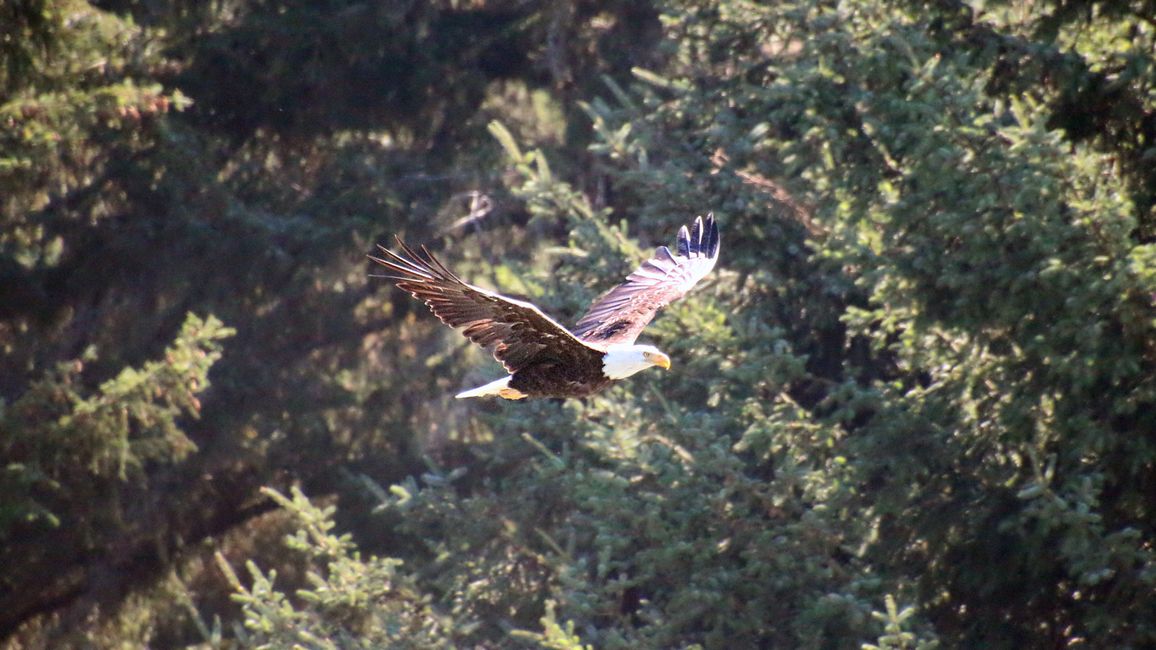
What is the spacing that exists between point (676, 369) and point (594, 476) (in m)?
0.91

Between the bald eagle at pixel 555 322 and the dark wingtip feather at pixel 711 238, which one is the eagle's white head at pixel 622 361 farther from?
the dark wingtip feather at pixel 711 238

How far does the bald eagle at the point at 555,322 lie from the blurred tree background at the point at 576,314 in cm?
116

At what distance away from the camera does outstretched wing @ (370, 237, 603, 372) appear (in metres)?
4.17

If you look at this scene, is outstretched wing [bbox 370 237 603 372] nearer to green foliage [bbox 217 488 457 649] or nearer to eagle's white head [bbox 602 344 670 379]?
eagle's white head [bbox 602 344 670 379]

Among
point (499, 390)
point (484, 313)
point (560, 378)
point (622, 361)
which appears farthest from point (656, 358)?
point (484, 313)

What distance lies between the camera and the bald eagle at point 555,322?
166 inches

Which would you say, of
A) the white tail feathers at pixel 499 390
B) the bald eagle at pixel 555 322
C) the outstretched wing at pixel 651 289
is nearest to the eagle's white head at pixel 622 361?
the bald eagle at pixel 555 322

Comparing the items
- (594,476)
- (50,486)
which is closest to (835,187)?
(594,476)

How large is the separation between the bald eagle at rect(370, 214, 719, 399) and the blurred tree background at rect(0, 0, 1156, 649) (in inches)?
45.8

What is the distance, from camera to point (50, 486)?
827 cm

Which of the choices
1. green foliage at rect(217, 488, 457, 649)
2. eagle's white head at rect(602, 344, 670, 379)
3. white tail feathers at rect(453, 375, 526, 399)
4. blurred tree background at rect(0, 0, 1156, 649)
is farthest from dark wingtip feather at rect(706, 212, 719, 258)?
green foliage at rect(217, 488, 457, 649)

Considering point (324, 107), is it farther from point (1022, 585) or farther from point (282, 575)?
point (1022, 585)

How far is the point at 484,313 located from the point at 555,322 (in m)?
0.32

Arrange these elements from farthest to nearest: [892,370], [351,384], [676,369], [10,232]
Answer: [351,384], [10,232], [892,370], [676,369]
